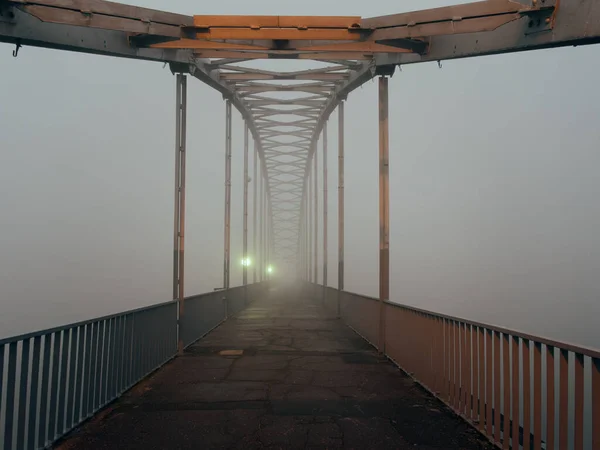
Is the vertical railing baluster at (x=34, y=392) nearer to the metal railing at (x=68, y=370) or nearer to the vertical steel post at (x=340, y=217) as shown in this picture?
the metal railing at (x=68, y=370)

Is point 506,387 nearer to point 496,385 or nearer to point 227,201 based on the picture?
point 496,385

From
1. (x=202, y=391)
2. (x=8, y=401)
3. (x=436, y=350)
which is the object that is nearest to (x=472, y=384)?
(x=436, y=350)

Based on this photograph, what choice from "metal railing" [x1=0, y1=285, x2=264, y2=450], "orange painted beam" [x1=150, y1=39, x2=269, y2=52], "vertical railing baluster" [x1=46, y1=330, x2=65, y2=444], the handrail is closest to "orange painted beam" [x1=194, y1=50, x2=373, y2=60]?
"orange painted beam" [x1=150, y1=39, x2=269, y2=52]

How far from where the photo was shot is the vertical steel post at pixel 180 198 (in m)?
10.2

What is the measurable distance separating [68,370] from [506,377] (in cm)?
445

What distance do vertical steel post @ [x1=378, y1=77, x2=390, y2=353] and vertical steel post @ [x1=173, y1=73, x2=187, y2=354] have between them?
13.5 feet

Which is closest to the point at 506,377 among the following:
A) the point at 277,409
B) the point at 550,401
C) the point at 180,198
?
the point at 550,401

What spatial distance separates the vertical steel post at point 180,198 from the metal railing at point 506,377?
4695 millimetres

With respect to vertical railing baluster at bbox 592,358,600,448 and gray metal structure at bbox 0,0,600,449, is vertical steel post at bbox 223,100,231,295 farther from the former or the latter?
vertical railing baluster at bbox 592,358,600,448

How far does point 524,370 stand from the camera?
4.33m

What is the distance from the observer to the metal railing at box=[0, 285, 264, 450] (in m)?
4.26

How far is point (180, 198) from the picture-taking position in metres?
10.6

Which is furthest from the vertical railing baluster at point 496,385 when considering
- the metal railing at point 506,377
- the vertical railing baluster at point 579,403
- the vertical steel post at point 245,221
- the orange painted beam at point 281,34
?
the vertical steel post at point 245,221

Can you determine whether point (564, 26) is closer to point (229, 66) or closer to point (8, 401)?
point (8, 401)
